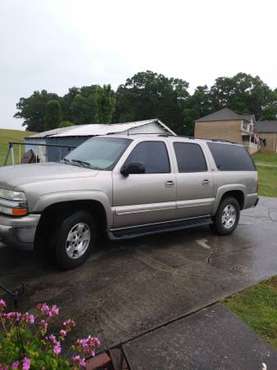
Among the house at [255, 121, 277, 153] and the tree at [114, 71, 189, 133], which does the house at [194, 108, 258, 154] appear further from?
the tree at [114, 71, 189, 133]

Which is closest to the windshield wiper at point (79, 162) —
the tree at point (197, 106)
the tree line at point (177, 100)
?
the tree line at point (177, 100)

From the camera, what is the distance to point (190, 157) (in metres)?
5.90

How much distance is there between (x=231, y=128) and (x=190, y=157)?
53.3m

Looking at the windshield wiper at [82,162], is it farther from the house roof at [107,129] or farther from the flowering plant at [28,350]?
the house roof at [107,129]

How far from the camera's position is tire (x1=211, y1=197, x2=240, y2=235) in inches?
252

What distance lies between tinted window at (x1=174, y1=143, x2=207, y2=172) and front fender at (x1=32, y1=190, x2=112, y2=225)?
1.64 m

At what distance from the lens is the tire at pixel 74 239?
4188 millimetres

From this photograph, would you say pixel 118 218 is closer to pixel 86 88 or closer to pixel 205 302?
pixel 205 302

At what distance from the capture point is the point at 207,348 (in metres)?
2.92

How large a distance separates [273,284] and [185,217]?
182 centimetres

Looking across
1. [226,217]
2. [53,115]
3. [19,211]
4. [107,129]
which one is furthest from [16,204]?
[53,115]

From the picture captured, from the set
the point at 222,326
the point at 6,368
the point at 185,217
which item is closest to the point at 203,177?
the point at 185,217

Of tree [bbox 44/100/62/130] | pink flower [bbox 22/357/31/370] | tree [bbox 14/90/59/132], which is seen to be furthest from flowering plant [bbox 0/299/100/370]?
tree [bbox 14/90/59/132]

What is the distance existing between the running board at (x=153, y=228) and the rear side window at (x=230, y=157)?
1113 mm
